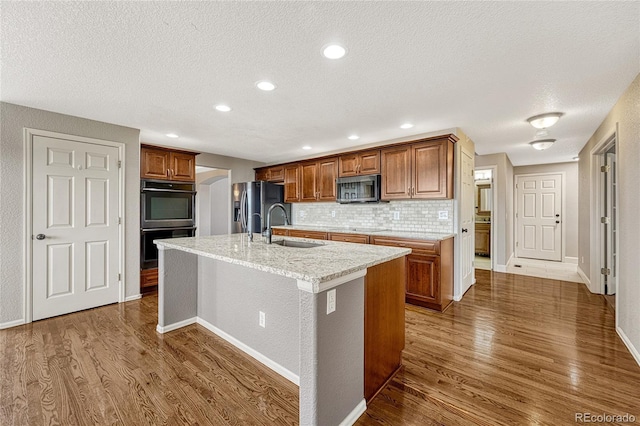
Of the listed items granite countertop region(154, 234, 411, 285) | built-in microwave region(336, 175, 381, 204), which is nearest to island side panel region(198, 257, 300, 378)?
granite countertop region(154, 234, 411, 285)

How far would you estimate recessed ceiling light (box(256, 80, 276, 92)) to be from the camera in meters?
2.36

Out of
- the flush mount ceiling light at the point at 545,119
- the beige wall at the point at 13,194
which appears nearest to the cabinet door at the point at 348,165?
the flush mount ceiling light at the point at 545,119

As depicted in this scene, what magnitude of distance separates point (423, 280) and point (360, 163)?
2011 mm

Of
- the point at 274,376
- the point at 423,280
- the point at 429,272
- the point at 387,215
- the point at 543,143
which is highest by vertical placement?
the point at 543,143

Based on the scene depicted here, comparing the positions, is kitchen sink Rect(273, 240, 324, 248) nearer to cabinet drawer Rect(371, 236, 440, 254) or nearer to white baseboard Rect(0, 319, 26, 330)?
cabinet drawer Rect(371, 236, 440, 254)

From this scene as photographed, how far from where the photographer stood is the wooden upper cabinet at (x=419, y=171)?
11.7ft

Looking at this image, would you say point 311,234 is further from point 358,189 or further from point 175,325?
point 175,325

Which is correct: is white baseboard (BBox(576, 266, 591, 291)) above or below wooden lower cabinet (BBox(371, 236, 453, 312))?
below

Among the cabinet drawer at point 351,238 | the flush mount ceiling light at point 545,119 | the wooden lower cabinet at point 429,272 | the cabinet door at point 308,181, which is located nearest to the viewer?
the flush mount ceiling light at point 545,119

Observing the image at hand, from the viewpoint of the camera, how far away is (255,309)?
2303 millimetres

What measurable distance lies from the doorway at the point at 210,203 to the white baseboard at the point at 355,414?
6060 millimetres

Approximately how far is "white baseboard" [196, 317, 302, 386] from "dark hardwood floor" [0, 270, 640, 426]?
56 mm

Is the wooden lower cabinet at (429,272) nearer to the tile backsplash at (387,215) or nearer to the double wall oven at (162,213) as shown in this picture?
the tile backsplash at (387,215)

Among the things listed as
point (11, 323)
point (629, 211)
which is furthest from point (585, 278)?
point (11, 323)
